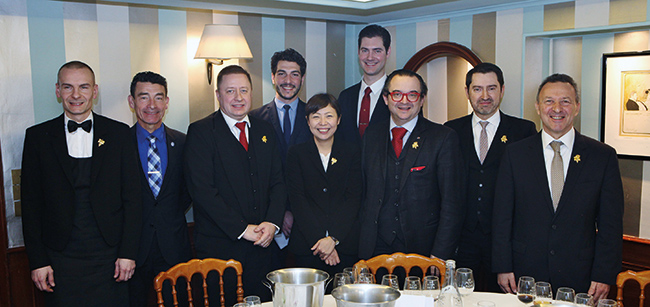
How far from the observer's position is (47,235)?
320 cm

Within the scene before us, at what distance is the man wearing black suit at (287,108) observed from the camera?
4.02 metres

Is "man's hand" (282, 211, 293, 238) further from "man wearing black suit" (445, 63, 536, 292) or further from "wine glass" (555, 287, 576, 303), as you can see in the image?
"wine glass" (555, 287, 576, 303)

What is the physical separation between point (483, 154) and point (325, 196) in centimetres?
102

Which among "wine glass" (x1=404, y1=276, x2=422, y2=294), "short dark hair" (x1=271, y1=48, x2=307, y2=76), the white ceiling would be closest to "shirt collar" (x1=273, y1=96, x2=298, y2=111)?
"short dark hair" (x1=271, y1=48, x2=307, y2=76)

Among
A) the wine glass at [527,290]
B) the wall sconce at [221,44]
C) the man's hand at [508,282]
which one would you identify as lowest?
the man's hand at [508,282]

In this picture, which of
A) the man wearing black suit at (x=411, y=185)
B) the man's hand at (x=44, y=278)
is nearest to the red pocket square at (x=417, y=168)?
the man wearing black suit at (x=411, y=185)

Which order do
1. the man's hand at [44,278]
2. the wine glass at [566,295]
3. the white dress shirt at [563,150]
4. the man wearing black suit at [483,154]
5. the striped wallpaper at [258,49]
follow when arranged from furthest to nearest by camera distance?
the striped wallpaper at [258,49], the man wearing black suit at [483,154], the man's hand at [44,278], the white dress shirt at [563,150], the wine glass at [566,295]

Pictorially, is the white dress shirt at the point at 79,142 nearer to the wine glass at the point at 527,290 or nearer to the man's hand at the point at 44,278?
the man's hand at the point at 44,278

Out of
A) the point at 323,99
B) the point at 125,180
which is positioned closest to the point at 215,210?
the point at 125,180

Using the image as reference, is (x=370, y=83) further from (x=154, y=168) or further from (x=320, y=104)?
(x=154, y=168)

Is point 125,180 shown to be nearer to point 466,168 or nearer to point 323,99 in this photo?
point 323,99

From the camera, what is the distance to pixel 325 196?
11.1ft

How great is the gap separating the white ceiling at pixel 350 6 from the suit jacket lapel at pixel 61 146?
3.59ft

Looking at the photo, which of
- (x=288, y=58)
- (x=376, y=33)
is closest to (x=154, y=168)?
(x=288, y=58)
